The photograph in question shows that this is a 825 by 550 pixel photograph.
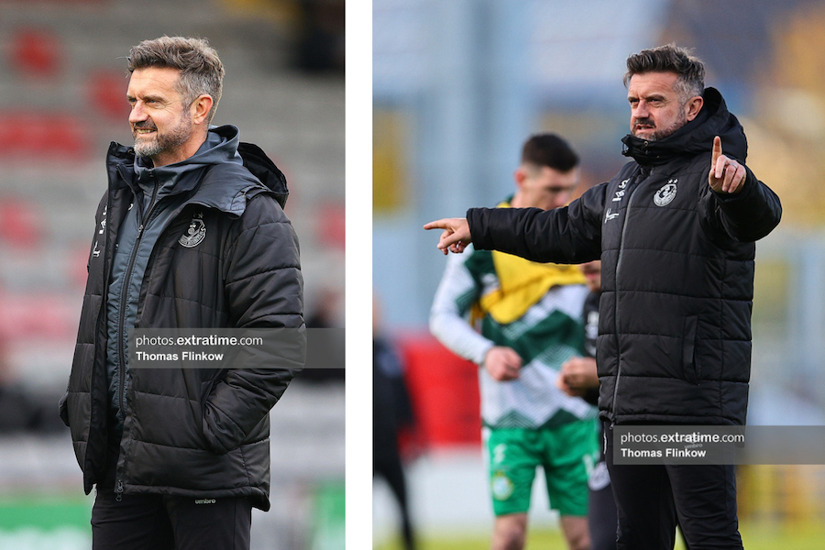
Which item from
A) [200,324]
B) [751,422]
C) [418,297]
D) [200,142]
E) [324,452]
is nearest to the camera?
[200,324]

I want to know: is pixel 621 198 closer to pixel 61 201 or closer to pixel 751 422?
pixel 751 422

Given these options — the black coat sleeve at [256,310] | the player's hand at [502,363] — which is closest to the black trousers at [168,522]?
the black coat sleeve at [256,310]

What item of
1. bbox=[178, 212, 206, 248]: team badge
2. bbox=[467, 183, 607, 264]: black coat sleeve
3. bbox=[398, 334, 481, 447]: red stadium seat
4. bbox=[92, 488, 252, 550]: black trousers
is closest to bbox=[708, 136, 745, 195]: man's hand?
bbox=[467, 183, 607, 264]: black coat sleeve

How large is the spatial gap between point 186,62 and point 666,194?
102 cm

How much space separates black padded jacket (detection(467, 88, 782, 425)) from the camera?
6.66ft

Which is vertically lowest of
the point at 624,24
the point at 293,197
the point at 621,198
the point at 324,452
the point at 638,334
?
the point at 324,452

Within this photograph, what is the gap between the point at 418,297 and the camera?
15.6 feet

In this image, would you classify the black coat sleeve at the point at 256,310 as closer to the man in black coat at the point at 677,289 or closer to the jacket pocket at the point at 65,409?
the jacket pocket at the point at 65,409

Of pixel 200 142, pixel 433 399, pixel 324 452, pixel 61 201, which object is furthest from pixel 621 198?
pixel 61 201

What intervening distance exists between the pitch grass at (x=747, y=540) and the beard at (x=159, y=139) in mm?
2371

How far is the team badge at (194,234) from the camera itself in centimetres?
199

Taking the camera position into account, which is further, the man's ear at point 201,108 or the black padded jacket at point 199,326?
the man's ear at point 201,108

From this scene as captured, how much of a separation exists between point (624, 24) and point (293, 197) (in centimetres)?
196

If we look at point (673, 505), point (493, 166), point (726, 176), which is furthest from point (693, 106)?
point (493, 166)
